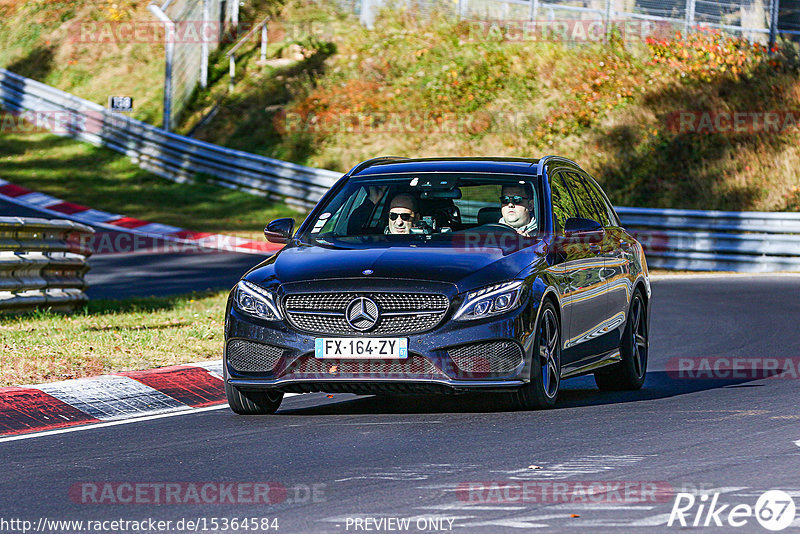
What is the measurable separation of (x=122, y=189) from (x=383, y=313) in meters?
24.7

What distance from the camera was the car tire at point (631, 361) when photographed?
10453mm

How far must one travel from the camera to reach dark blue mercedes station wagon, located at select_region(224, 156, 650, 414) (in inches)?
332

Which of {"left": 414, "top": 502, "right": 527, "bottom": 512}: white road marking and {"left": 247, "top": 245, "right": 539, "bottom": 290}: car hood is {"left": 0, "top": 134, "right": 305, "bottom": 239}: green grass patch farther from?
{"left": 414, "top": 502, "right": 527, "bottom": 512}: white road marking

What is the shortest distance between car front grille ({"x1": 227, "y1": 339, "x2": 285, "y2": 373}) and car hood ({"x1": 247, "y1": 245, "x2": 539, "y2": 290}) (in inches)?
15.9

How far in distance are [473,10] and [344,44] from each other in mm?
3724

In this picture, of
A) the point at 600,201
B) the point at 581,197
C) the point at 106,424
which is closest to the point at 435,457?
the point at 106,424

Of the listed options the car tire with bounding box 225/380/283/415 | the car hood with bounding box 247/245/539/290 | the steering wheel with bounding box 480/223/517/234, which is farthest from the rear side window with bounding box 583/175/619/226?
the car tire with bounding box 225/380/283/415

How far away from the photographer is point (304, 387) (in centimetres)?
866

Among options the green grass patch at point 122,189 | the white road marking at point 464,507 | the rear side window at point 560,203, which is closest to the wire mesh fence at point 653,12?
the green grass patch at point 122,189

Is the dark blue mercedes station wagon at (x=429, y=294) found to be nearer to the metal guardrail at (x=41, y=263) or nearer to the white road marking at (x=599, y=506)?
the white road marking at (x=599, y=506)

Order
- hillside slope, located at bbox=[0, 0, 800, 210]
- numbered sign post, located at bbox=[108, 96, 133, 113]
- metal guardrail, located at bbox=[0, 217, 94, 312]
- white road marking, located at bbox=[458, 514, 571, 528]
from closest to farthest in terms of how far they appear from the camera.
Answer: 1. white road marking, located at bbox=[458, 514, 571, 528]
2. metal guardrail, located at bbox=[0, 217, 94, 312]
3. hillside slope, located at bbox=[0, 0, 800, 210]
4. numbered sign post, located at bbox=[108, 96, 133, 113]

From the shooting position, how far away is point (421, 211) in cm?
966

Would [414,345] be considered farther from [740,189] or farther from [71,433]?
[740,189]

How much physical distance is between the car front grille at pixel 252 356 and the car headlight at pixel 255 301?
18 cm
